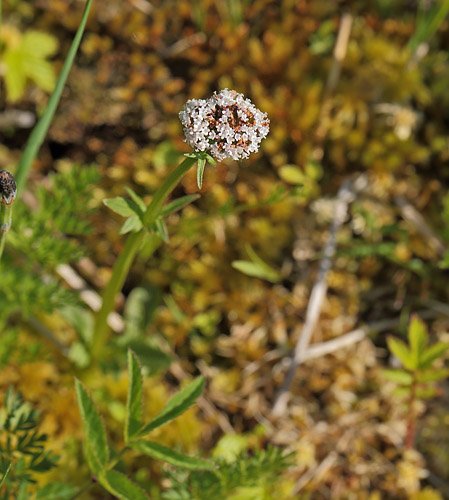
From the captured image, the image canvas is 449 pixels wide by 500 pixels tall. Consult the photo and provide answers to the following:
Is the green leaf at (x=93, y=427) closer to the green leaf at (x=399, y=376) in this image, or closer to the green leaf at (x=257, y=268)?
the green leaf at (x=257, y=268)

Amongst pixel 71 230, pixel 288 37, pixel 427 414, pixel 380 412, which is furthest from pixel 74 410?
pixel 288 37

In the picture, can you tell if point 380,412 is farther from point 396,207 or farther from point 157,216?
point 157,216

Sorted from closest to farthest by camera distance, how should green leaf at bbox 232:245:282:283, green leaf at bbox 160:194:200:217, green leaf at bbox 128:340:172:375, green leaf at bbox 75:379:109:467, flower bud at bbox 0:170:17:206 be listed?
flower bud at bbox 0:170:17:206
green leaf at bbox 75:379:109:467
green leaf at bbox 160:194:200:217
green leaf at bbox 128:340:172:375
green leaf at bbox 232:245:282:283

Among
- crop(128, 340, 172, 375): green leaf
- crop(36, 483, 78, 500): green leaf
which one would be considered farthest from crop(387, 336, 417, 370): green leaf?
crop(36, 483, 78, 500): green leaf

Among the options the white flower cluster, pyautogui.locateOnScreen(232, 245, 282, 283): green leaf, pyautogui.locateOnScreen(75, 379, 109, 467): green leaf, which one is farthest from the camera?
pyautogui.locateOnScreen(232, 245, 282, 283): green leaf

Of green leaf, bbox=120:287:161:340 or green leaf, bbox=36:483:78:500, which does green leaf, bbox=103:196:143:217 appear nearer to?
green leaf, bbox=36:483:78:500

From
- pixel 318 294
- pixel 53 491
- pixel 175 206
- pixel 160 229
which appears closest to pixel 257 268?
pixel 318 294

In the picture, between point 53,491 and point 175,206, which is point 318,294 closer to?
point 175,206
